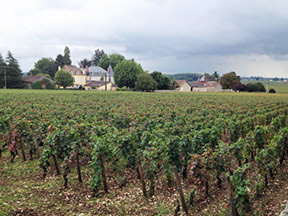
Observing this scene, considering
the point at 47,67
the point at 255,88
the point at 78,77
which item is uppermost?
the point at 47,67

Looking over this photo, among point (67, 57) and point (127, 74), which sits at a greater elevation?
point (67, 57)

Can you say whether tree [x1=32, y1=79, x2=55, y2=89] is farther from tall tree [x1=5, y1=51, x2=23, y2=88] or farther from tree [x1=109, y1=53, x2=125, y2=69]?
tree [x1=109, y1=53, x2=125, y2=69]

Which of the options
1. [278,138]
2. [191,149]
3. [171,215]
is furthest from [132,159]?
[278,138]

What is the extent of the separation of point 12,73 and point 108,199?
298ft

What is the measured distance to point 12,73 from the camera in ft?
280

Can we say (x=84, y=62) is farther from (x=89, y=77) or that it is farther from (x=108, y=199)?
(x=108, y=199)

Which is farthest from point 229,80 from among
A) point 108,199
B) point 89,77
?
point 108,199

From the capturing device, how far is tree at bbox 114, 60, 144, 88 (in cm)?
10200

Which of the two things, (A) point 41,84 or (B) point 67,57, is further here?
(B) point 67,57

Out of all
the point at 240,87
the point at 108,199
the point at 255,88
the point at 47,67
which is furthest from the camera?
the point at 47,67

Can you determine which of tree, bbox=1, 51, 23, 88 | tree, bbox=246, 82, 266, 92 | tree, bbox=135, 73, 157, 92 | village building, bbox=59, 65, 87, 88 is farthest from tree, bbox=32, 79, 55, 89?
tree, bbox=246, 82, 266, 92

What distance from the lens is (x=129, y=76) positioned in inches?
4003

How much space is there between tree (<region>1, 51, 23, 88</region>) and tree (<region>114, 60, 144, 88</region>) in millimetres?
36962

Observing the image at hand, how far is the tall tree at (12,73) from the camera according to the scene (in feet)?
279
